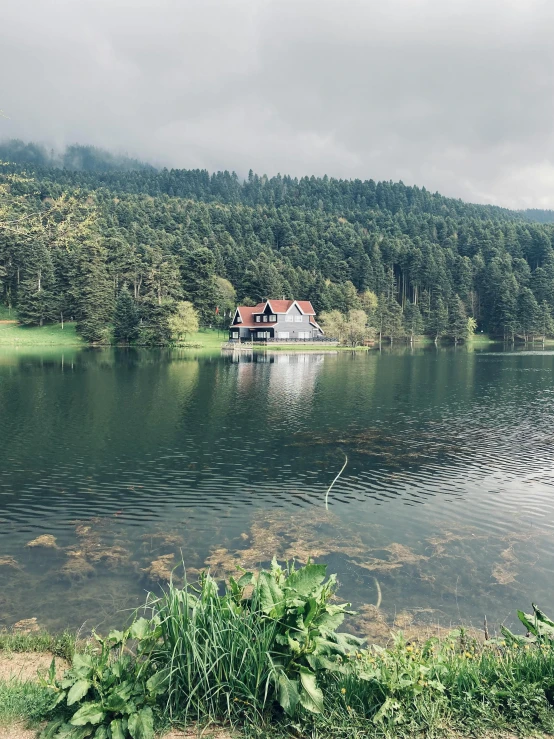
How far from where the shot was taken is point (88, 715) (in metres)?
5.11

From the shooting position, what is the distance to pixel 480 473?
68.9ft

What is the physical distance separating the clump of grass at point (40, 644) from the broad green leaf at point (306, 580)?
14.5ft

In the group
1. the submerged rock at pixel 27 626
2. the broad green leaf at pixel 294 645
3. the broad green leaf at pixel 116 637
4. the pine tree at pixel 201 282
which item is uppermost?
the pine tree at pixel 201 282

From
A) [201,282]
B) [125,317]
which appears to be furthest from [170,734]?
[201,282]

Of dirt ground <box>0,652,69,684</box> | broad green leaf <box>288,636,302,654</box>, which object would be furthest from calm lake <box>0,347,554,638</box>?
broad green leaf <box>288,636,302,654</box>

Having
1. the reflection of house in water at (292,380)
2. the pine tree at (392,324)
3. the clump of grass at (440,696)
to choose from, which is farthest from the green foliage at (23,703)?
the pine tree at (392,324)

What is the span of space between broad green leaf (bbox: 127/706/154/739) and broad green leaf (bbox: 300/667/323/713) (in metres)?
1.54

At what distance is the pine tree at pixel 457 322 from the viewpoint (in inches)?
5020

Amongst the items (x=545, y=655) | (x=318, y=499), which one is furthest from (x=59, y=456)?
(x=545, y=655)

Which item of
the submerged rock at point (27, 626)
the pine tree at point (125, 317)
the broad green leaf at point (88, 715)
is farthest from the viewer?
the pine tree at point (125, 317)

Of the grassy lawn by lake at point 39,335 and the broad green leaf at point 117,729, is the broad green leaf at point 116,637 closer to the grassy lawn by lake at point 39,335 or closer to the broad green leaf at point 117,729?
the broad green leaf at point 117,729

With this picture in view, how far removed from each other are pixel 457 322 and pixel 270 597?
130m

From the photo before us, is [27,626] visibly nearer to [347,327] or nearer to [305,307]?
[347,327]

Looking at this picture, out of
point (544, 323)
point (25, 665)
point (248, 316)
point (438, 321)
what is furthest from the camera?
point (438, 321)
